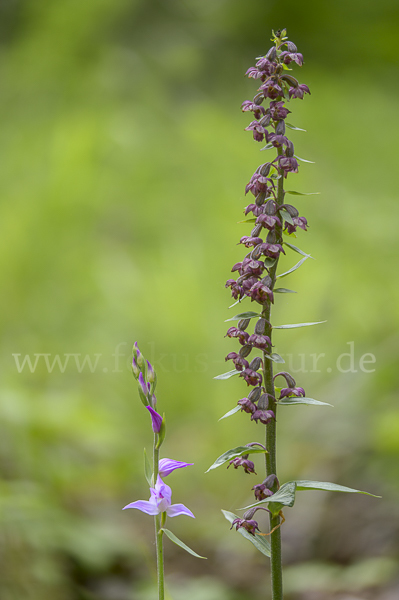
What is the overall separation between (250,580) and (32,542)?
70cm

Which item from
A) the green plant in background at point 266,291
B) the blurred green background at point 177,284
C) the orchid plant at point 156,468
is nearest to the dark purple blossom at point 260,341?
the green plant in background at point 266,291

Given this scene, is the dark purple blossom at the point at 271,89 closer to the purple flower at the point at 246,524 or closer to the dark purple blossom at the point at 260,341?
the dark purple blossom at the point at 260,341

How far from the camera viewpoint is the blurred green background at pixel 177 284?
1.62 meters

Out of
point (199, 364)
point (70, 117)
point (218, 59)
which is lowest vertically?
point (199, 364)

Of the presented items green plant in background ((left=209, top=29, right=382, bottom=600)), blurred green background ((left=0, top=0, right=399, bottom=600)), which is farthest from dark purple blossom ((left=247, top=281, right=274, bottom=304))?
blurred green background ((left=0, top=0, right=399, bottom=600))

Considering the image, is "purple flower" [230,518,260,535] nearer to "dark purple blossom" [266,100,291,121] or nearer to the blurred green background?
"dark purple blossom" [266,100,291,121]

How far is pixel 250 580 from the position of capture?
5.48 feet

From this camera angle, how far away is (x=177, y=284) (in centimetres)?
278

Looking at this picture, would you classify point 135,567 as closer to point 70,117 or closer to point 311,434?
point 311,434

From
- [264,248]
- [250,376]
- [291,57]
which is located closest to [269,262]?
[264,248]

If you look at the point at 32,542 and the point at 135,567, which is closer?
the point at 32,542

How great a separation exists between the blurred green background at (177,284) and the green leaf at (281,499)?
0.91 metres

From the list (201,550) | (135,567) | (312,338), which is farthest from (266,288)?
(312,338)

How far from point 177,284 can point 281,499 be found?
225 cm
